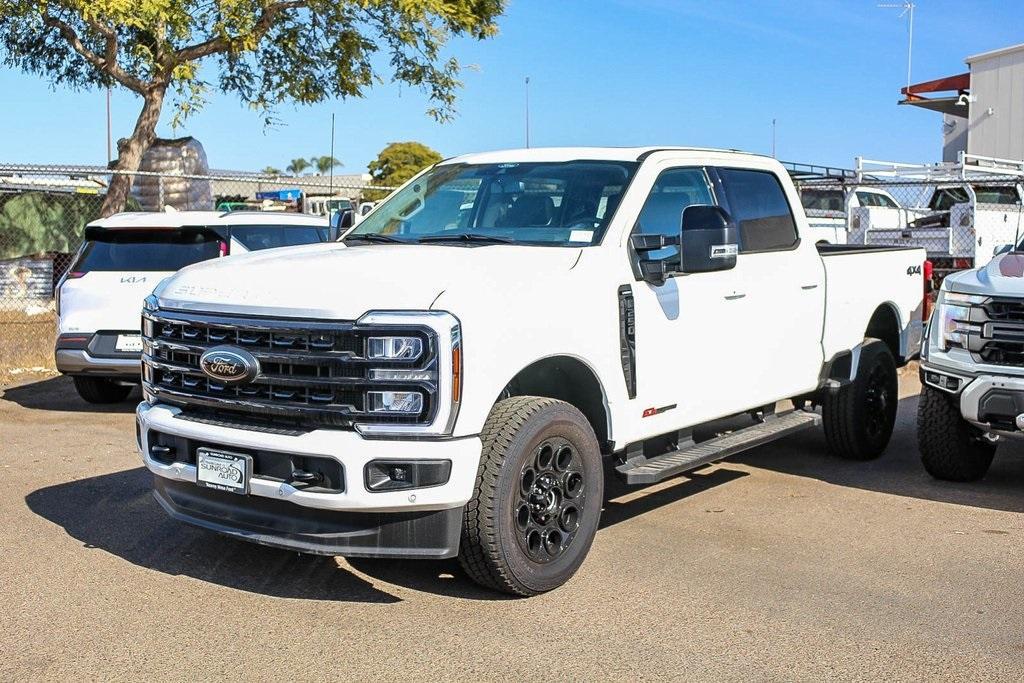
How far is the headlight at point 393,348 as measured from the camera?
446 centimetres

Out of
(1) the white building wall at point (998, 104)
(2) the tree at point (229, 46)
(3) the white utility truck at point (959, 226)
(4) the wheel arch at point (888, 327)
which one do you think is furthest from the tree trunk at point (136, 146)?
(1) the white building wall at point (998, 104)

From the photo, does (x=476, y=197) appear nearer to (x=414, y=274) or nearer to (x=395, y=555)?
(x=414, y=274)

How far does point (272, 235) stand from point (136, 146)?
7603mm

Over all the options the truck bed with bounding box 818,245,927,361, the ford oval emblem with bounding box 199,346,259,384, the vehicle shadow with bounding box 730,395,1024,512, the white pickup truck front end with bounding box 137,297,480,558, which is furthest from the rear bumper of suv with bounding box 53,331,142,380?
the truck bed with bounding box 818,245,927,361

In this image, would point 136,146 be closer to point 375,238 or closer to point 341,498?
point 375,238

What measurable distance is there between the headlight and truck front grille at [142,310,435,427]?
2cm

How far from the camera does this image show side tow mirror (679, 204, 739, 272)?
565cm

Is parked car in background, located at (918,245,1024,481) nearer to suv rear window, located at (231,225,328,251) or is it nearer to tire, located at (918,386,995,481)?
tire, located at (918,386,995,481)

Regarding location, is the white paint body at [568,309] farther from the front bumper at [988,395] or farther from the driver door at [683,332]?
the front bumper at [988,395]

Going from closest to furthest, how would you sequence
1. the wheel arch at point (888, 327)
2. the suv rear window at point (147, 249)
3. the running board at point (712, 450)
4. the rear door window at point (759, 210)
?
the running board at point (712, 450), the rear door window at point (759, 210), the wheel arch at point (888, 327), the suv rear window at point (147, 249)

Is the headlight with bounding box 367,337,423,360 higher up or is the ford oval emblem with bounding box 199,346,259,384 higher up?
the headlight with bounding box 367,337,423,360

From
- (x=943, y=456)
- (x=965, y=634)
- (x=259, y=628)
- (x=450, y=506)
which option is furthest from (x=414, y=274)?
(x=943, y=456)

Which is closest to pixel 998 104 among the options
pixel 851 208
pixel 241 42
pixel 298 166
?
→ pixel 851 208

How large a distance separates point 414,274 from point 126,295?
17.2ft
